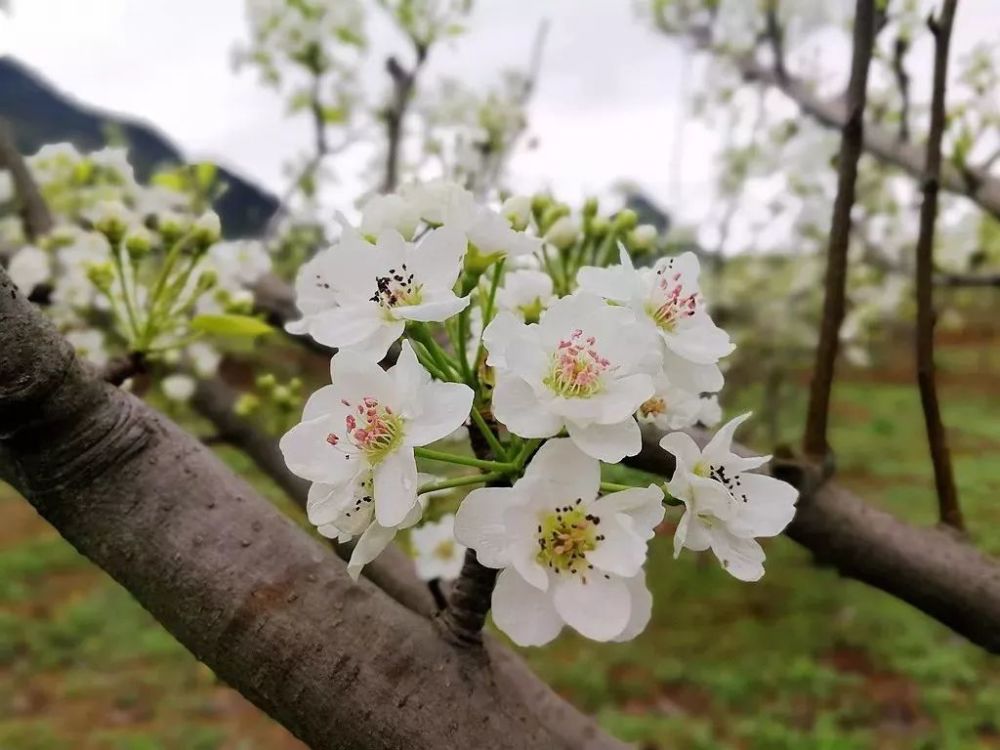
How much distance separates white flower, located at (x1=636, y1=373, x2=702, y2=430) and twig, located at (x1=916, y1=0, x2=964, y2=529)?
1.35 feet

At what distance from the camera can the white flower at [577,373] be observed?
58 centimetres

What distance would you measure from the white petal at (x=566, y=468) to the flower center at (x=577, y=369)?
0.12ft

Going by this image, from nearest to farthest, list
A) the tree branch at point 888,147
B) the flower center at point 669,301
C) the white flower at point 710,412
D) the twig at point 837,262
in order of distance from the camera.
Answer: the flower center at point 669,301
the white flower at point 710,412
the twig at point 837,262
the tree branch at point 888,147

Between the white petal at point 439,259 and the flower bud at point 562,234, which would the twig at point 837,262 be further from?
the white petal at point 439,259

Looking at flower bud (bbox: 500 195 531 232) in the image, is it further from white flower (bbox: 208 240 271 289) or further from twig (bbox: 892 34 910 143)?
twig (bbox: 892 34 910 143)

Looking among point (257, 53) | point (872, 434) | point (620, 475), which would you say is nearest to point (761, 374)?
point (872, 434)

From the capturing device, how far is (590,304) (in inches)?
25.0

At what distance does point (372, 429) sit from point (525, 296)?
0.25 meters

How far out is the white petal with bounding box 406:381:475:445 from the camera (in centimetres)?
60

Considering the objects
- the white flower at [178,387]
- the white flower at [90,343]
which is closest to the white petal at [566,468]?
the white flower at [90,343]

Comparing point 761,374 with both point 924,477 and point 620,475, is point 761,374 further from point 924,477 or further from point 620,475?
point 620,475

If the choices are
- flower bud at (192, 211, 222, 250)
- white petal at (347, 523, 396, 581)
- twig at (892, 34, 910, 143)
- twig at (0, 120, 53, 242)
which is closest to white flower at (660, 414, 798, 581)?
white petal at (347, 523, 396, 581)

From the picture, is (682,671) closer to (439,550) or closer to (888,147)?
(888,147)

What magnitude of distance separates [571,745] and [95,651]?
4275 mm
